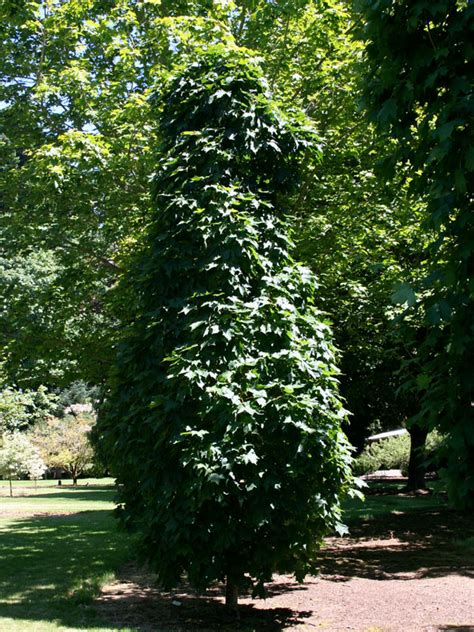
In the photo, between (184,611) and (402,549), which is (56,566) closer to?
(184,611)

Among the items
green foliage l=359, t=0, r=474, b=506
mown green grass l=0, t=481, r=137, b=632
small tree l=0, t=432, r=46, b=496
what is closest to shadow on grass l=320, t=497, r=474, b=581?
mown green grass l=0, t=481, r=137, b=632

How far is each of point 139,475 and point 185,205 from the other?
9.44ft

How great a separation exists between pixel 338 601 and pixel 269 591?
2.91 feet

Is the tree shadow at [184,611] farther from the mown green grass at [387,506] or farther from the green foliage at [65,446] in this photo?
the green foliage at [65,446]

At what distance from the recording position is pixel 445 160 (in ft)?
11.7

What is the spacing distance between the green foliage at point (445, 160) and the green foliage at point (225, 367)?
2280 millimetres

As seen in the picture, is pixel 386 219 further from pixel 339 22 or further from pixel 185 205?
pixel 185 205

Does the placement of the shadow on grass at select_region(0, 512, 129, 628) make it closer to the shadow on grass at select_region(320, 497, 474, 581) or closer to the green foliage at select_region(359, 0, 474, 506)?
the shadow on grass at select_region(320, 497, 474, 581)

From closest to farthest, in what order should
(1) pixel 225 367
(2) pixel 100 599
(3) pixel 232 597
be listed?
1. (1) pixel 225 367
2. (3) pixel 232 597
3. (2) pixel 100 599

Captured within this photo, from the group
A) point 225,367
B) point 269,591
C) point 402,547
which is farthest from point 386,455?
point 225,367

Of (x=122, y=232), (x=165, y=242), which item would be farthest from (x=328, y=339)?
(x=122, y=232)

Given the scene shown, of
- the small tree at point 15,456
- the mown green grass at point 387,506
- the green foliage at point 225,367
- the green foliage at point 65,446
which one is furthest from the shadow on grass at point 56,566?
the green foliage at point 65,446

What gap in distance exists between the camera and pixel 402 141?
421 centimetres

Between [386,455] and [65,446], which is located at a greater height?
[65,446]
